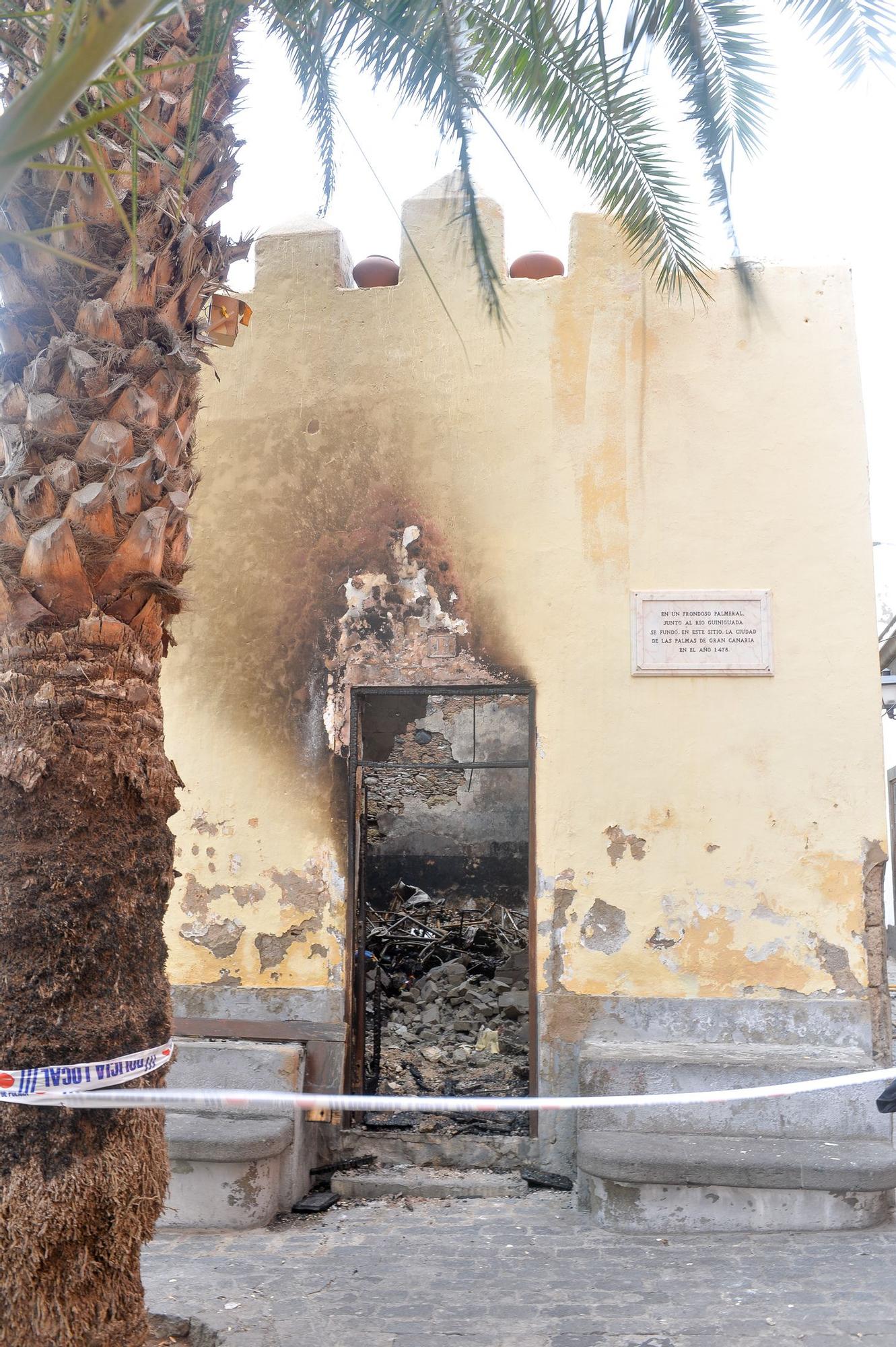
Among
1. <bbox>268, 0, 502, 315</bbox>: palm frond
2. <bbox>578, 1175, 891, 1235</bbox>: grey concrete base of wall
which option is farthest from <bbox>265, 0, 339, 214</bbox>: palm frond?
<bbox>578, 1175, 891, 1235</bbox>: grey concrete base of wall

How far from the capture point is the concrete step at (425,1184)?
554 centimetres

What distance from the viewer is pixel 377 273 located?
6551 mm

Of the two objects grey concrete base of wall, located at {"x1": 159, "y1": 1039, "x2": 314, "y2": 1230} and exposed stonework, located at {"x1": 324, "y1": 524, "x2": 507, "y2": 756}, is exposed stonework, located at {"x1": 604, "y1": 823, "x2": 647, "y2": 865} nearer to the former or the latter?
exposed stonework, located at {"x1": 324, "y1": 524, "x2": 507, "y2": 756}

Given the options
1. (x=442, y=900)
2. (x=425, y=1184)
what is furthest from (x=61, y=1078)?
(x=442, y=900)

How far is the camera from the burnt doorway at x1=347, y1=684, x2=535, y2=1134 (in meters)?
6.23

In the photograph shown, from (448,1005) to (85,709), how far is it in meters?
7.11

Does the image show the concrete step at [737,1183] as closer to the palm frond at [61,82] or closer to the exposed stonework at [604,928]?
the exposed stonework at [604,928]

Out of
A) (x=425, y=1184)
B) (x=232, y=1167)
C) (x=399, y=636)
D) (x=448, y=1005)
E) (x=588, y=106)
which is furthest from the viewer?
(x=448, y=1005)

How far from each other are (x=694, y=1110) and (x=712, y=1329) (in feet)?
4.11

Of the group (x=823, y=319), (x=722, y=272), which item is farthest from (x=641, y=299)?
(x=823, y=319)

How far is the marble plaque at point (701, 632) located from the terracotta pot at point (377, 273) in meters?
2.54

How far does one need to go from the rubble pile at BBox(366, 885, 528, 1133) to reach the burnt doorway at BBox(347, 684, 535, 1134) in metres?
0.02

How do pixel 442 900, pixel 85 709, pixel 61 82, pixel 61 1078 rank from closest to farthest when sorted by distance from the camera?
pixel 61 82 < pixel 61 1078 < pixel 85 709 < pixel 442 900

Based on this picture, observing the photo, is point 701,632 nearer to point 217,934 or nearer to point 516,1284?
point 217,934
